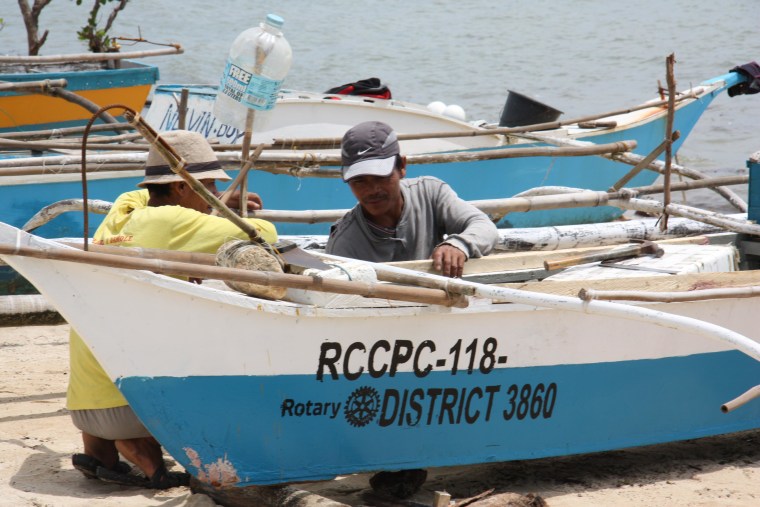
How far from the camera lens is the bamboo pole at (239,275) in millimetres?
3045

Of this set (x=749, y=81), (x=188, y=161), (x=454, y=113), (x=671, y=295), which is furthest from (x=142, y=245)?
(x=454, y=113)

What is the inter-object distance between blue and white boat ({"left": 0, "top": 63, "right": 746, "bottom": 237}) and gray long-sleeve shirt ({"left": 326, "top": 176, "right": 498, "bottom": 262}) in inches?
103

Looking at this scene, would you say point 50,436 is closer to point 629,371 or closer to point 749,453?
point 629,371

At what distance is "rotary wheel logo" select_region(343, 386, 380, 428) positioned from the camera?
11.6 feet

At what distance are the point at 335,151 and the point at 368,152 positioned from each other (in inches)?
145

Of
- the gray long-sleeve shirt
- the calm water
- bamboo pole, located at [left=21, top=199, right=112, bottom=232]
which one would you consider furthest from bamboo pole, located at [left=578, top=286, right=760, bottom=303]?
the calm water

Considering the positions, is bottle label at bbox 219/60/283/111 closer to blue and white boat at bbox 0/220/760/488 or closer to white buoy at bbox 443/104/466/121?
blue and white boat at bbox 0/220/760/488

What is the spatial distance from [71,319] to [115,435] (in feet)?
2.08

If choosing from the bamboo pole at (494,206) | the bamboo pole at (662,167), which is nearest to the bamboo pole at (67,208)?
the bamboo pole at (494,206)

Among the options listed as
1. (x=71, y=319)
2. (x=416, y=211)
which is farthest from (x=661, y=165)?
(x=71, y=319)

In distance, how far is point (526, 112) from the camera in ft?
28.3

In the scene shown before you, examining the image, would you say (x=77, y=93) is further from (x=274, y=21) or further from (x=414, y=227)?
(x=414, y=227)

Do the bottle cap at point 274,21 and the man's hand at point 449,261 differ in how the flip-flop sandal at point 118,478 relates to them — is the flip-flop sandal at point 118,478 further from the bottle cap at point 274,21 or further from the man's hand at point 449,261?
the bottle cap at point 274,21

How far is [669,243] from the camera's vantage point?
16.0 ft
